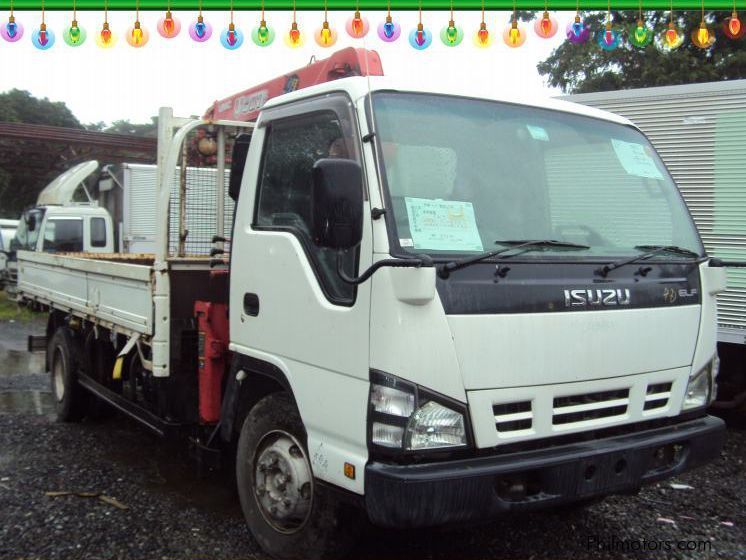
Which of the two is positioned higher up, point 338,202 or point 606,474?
point 338,202

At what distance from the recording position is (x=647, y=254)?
3486mm

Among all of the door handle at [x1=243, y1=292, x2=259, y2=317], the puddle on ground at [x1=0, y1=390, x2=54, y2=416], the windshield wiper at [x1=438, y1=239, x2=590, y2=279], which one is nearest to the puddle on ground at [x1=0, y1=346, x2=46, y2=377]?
the puddle on ground at [x1=0, y1=390, x2=54, y2=416]

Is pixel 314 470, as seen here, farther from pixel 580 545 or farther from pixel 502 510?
pixel 580 545

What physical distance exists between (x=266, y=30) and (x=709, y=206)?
13.4 feet

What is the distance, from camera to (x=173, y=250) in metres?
4.48

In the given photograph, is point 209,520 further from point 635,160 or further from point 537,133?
point 635,160

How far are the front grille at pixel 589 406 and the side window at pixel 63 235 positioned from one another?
530 inches

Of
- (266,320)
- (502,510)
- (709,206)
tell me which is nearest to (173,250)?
(266,320)

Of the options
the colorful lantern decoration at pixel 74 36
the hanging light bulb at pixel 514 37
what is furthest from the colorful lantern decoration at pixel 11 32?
the hanging light bulb at pixel 514 37

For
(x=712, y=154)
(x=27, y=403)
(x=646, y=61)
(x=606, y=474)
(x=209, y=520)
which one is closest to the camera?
(x=606, y=474)

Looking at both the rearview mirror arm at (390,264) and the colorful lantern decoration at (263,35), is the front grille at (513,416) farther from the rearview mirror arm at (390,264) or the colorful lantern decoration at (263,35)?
the colorful lantern decoration at (263,35)

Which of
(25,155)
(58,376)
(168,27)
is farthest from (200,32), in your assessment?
(25,155)

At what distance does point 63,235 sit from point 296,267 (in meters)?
12.8

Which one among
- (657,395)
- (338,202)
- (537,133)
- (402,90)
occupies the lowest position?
(657,395)
